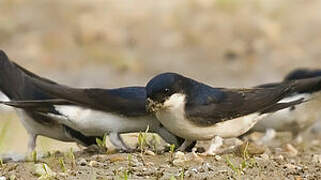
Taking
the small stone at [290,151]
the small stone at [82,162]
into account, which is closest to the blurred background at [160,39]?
the small stone at [290,151]

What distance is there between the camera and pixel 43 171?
6.25 meters

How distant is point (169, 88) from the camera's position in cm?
644

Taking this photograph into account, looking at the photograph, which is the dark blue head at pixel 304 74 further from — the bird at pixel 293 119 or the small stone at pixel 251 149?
the small stone at pixel 251 149

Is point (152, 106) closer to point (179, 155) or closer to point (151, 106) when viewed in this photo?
point (151, 106)

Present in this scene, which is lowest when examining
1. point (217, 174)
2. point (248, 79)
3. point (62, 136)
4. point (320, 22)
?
point (217, 174)

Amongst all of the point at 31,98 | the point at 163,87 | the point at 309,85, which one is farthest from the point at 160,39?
the point at 163,87

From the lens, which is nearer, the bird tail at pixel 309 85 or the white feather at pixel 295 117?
the bird tail at pixel 309 85

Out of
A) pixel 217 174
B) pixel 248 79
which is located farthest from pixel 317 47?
pixel 217 174

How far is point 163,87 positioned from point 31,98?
1618 millimetres

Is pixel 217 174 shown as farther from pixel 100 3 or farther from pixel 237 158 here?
pixel 100 3

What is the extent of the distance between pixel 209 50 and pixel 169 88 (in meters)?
7.69

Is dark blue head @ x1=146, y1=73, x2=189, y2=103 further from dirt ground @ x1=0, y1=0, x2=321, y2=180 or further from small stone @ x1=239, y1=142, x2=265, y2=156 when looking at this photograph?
dirt ground @ x1=0, y1=0, x2=321, y2=180

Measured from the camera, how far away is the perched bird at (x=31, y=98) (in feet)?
24.7

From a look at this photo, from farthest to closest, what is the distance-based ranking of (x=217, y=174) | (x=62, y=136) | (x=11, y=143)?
(x=11, y=143)
(x=62, y=136)
(x=217, y=174)
